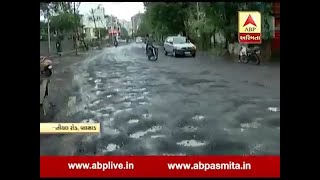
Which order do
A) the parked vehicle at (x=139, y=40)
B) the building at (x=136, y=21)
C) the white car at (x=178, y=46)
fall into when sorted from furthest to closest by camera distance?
the parked vehicle at (x=139, y=40) < the white car at (x=178, y=46) < the building at (x=136, y=21)

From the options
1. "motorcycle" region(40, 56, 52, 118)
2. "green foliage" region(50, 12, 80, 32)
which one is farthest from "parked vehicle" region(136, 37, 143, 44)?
"motorcycle" region(40, 56, 52, 118)

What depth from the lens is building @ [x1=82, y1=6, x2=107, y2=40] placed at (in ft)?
17.9

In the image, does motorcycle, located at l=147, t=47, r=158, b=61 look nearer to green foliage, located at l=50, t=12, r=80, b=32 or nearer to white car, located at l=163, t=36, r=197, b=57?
white car, located at l=163, t=36, r=197, b=57

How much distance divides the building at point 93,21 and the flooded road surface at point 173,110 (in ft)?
1.27

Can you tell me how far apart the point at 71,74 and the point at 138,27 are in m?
1.04

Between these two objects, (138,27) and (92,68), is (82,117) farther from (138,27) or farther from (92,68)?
(138,27)

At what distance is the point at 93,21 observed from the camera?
5590mm

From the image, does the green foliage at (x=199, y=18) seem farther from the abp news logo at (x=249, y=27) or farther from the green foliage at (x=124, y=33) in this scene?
the green foliage at (x=124, y=33)

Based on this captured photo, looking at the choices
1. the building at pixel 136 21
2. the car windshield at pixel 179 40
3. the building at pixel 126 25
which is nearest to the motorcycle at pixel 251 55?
the car windshield at pixel 179 40

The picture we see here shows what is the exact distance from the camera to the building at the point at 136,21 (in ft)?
18.3
